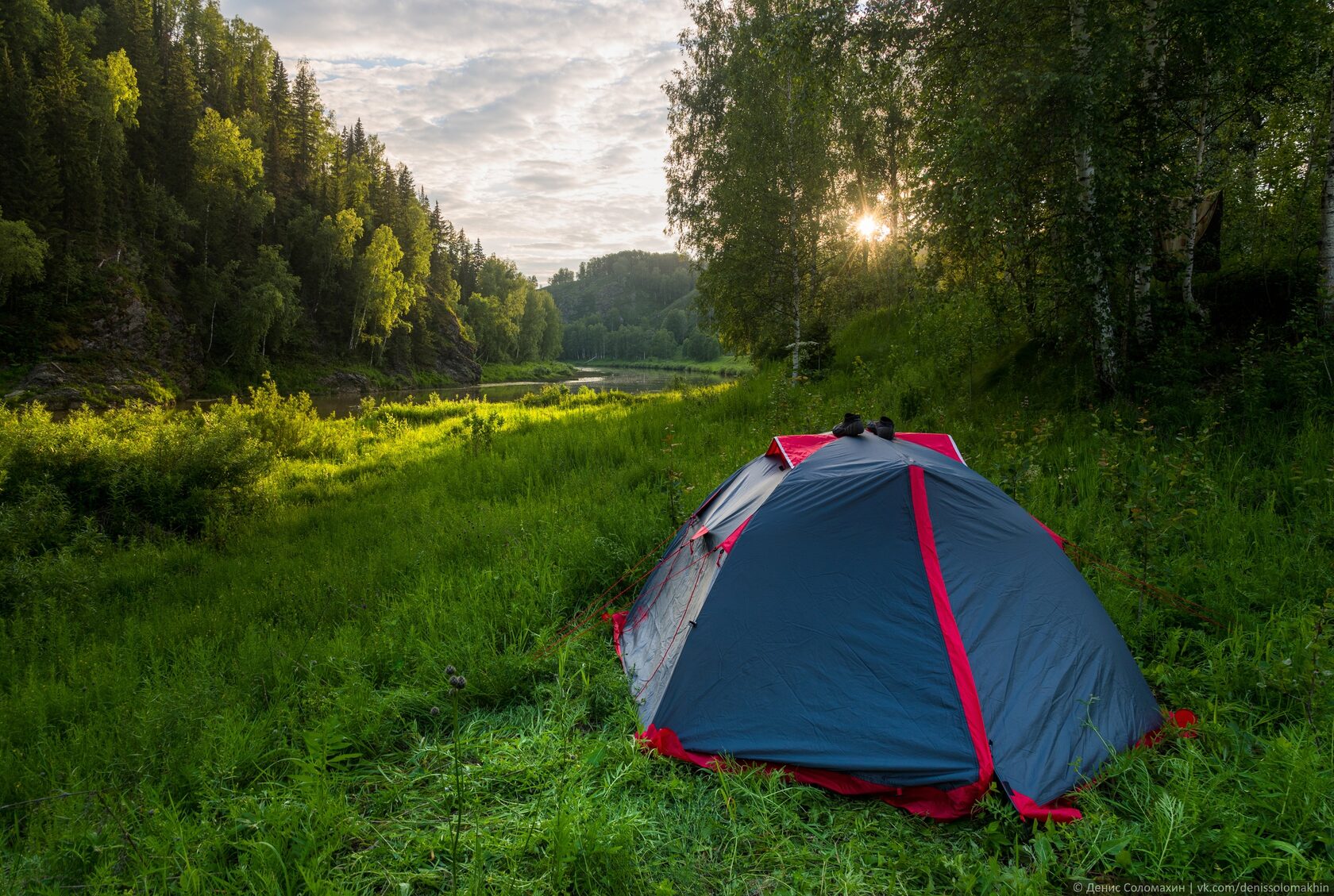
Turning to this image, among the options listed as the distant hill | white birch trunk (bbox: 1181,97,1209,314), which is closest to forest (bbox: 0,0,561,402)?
white birch trunk (bbox: 1181,97,1209,314)

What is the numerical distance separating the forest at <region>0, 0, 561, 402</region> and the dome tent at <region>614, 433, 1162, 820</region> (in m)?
30.6

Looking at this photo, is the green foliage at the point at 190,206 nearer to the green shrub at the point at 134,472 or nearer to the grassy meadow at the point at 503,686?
the green shrub at the point at 134,472

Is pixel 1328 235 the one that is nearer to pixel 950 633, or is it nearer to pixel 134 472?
pixel 950 633

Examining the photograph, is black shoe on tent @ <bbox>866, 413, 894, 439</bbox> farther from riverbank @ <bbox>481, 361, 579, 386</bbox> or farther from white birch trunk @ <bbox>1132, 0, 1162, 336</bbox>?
riverbank @ <bbox>481, 361, 579, 386</bbox>

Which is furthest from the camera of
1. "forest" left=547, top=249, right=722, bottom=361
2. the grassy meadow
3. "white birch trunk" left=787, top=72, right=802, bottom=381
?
"forest" left=547, top=249, right=722, bottom=361

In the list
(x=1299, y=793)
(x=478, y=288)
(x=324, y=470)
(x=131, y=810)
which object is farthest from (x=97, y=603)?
(x=478, y=288)

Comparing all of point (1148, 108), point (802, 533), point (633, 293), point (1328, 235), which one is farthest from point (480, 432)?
point (633, 293)

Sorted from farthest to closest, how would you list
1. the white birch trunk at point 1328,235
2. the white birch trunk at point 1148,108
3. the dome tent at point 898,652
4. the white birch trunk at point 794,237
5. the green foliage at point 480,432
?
1. the white birch trunk at point 794,237
2. the green foliage at point 480,432
3. the white birch trunk at point 1148,108
4. the white birch trunk at point 1328,235
5. the dome tent at point 898,652

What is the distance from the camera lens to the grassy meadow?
2488 millimetres

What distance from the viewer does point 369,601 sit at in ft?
17.2

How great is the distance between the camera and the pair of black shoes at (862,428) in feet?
13.9

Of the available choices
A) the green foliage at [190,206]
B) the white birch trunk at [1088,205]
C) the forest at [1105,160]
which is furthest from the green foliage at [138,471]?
the green foliage at [190,206]

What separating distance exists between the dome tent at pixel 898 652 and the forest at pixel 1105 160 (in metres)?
4.70

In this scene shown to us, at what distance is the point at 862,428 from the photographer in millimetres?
4238
